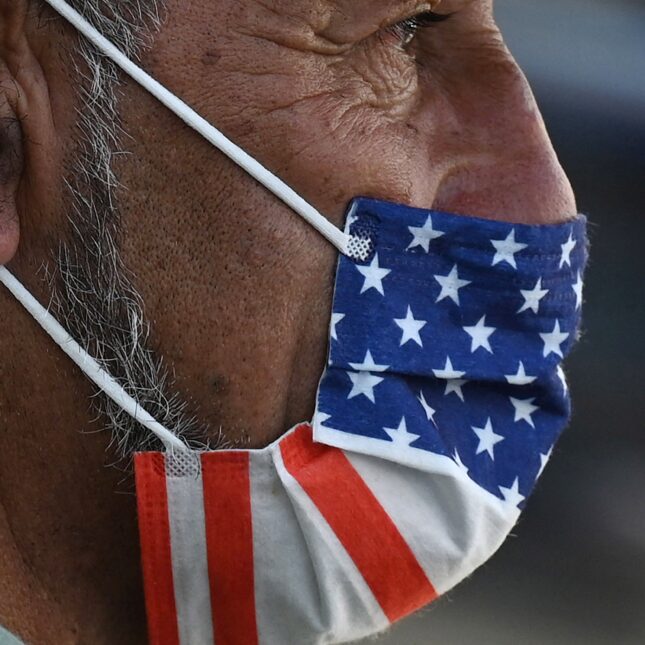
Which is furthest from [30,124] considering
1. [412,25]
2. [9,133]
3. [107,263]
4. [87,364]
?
[412,25]

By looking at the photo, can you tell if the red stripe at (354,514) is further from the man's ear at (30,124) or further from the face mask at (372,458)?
the man's ear at (30,124)

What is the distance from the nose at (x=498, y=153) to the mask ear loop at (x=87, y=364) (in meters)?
0.50

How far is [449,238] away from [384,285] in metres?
0.12

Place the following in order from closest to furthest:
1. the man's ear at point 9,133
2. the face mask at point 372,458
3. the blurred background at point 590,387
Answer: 1. the man's ear at point 9,133
2. the face mask at point 372,458
3. the blurred background at point 590,387

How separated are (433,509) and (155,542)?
0.38m

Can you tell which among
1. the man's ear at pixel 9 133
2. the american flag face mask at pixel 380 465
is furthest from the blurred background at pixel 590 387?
the man's ear at pixel 9 133

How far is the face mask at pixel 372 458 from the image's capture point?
1311mm

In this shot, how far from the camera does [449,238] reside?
4.45 ft

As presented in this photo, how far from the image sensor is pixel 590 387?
2836 millimetres

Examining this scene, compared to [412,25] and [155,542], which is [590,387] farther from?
[155,542]

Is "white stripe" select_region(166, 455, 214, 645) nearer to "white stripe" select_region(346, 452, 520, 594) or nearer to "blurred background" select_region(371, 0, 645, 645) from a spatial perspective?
"white stripe" select_region(346, 452, 520, 594)

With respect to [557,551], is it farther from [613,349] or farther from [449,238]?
[449,238]

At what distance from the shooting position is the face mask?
4.30ft

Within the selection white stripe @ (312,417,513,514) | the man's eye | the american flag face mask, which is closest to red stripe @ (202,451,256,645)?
the american flag face mask
